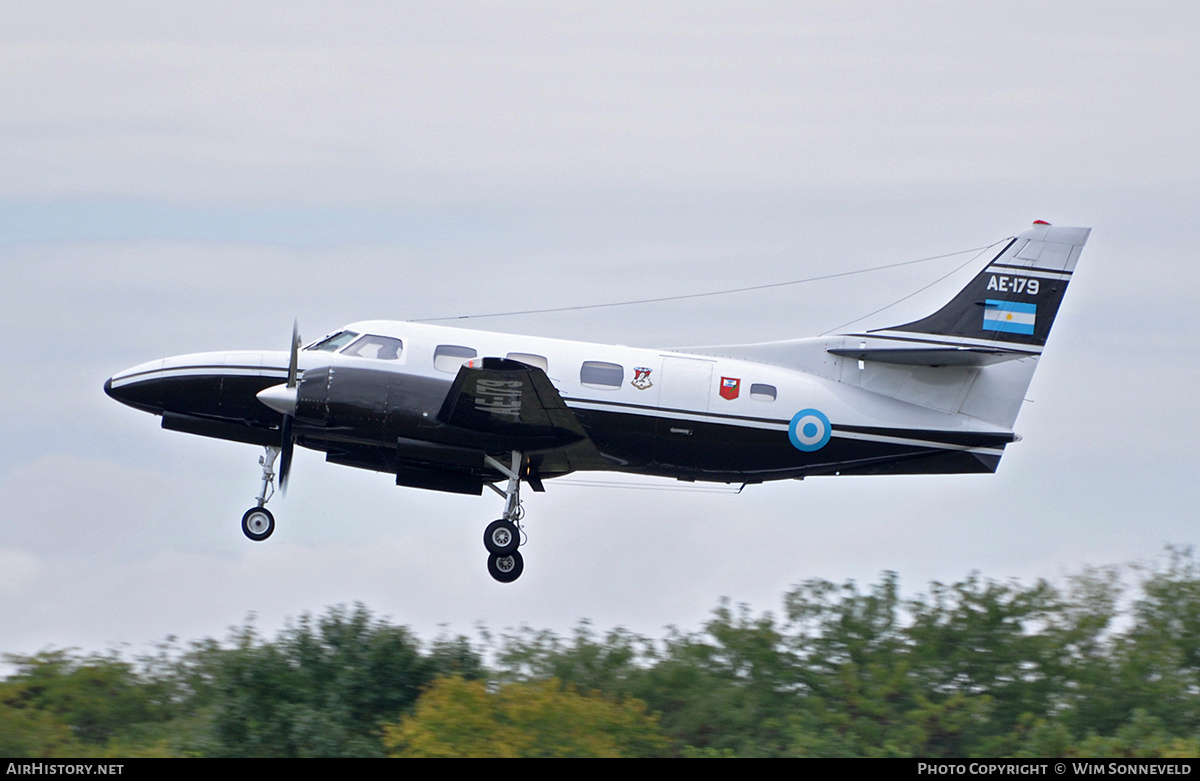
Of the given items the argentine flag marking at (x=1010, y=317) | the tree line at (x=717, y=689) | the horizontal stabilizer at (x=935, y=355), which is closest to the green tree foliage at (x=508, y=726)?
the tree line at (x=717, y=689)

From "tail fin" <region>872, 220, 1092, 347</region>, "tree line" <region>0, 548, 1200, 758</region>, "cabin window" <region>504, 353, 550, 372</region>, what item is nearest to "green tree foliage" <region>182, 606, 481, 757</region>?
"tree line" <region>0, 548, 1200, 758</region>

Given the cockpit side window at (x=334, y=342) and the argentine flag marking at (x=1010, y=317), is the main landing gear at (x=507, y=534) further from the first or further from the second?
the argentine flag marking at (x=1010, y=317)

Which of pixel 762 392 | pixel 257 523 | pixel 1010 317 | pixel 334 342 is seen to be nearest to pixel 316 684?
pixel 257 523

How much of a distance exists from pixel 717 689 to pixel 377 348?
8.94m

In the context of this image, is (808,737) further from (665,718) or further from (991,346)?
(991,346)

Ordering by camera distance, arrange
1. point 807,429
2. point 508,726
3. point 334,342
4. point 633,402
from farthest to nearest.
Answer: point 508,726 < point 334,342 < point 807,429 < point 633,402

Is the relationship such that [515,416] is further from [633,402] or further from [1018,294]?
[1018,294]

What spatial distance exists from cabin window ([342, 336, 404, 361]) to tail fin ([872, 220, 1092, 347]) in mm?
7896

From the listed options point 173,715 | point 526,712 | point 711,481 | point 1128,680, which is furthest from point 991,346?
point 173,715

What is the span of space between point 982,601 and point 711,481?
7417 millimetres

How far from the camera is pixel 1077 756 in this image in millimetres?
20688

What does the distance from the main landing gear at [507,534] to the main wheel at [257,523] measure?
3.53 m

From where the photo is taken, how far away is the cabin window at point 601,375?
63.3 feet

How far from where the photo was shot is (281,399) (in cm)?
1867
